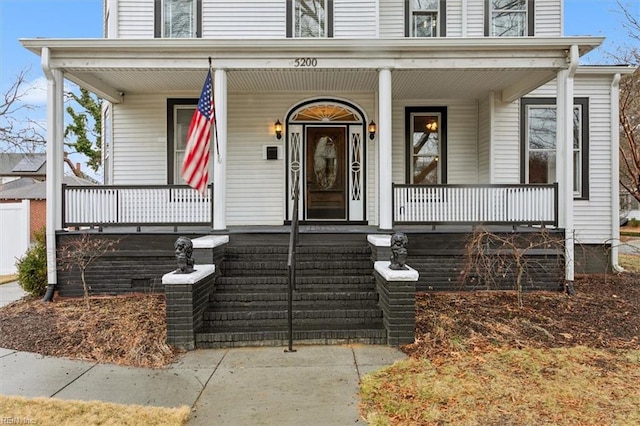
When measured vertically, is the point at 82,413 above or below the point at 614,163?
below

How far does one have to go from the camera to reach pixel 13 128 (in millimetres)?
13445

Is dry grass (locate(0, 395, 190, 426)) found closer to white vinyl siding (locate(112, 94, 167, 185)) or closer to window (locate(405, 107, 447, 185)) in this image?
white vinyl siding (locate(112, 94, 167, 185))

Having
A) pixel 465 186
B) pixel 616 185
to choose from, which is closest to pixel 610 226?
pixel 616 185

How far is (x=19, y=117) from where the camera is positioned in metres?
13.4

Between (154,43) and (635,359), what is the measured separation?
7.89m

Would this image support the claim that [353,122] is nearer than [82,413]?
No

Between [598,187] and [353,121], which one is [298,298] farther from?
[598,187]

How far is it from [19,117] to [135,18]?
26.7ft

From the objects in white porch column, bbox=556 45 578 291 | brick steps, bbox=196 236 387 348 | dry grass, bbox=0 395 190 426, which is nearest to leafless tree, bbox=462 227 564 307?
white porch column, bbox=556 45 578 291

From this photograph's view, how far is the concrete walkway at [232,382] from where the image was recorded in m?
3.16

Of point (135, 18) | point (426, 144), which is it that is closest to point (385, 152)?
point (426, 144)

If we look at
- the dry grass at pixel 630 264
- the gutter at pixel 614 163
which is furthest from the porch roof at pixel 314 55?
the dry grass at pixel 630 264

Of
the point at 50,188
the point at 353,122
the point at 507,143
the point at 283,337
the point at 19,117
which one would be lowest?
the point at 283,337

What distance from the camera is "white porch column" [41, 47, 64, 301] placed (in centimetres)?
635
